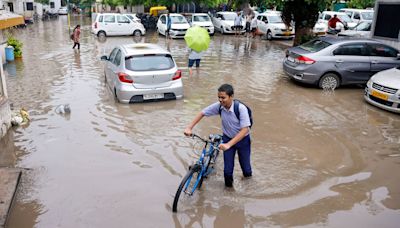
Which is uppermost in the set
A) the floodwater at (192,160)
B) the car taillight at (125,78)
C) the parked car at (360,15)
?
the parked car at (360,15)

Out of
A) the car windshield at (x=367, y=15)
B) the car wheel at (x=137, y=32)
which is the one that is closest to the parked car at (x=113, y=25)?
the car wheel at (x=137, y=32)

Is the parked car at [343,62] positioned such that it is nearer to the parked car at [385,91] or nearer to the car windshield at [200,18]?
the parked car at [385,91]

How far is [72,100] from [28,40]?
15.9 m

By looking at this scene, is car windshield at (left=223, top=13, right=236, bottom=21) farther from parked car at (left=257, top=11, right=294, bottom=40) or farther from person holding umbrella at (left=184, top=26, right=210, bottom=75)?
person holding umbrella at (left=184, top=26, right=210, bottom=75)

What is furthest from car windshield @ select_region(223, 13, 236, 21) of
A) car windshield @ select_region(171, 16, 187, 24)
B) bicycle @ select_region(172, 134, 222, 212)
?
bicycle @ select_region(172, 134, 222, 212)

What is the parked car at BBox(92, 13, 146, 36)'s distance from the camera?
83.9ft

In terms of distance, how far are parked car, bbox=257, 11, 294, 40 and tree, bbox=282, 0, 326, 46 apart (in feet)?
20.9

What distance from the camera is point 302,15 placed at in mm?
17625

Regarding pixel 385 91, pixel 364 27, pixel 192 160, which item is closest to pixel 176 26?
pixel 364 27

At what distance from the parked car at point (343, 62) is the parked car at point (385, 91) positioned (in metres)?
1.32

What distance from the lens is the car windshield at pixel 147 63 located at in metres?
9.62

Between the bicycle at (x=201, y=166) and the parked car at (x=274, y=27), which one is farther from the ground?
the parked car at (x=274, y=27)

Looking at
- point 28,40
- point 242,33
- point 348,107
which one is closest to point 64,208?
point 348,107

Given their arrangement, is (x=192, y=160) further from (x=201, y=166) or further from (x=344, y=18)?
(x=344, y=18)
